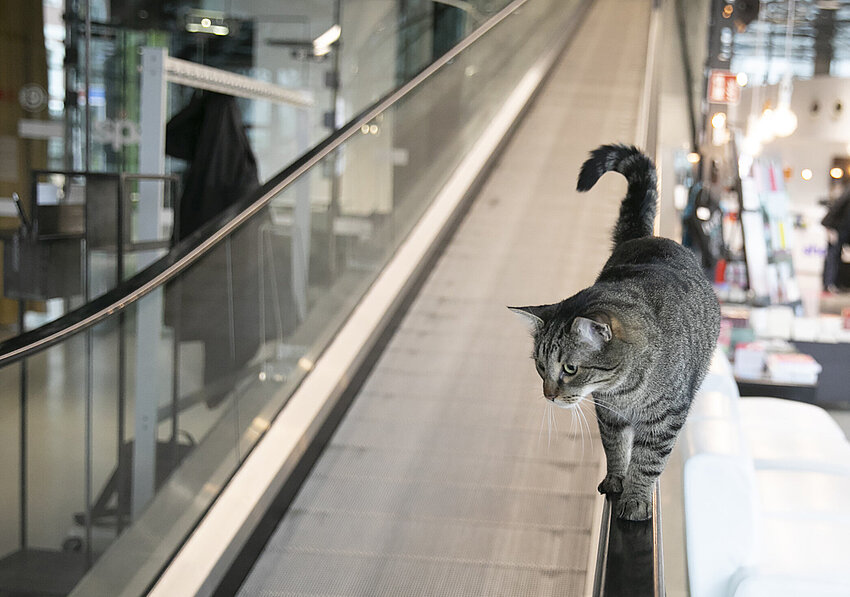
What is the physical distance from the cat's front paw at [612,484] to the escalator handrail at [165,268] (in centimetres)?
150

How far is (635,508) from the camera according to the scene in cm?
193

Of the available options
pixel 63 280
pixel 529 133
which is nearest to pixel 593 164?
pixel 63 280

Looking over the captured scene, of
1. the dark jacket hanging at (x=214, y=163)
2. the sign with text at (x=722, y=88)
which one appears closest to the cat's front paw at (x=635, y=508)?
the dark jacket hanging at (x=214, y=163)

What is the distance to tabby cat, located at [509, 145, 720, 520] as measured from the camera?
170 cm

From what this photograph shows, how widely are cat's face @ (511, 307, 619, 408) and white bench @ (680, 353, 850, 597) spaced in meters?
1.37

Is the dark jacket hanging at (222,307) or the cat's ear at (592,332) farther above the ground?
the cat's ear at (592,332)

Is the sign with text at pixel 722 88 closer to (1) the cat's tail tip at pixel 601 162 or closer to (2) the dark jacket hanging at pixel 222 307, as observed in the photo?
(2) the dark jacket hanging at pixel 222 307

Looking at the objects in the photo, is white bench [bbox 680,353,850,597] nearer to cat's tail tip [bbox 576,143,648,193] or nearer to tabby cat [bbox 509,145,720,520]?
tabby cat [bbox 509,145,720,520]

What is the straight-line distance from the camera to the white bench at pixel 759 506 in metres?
2.96

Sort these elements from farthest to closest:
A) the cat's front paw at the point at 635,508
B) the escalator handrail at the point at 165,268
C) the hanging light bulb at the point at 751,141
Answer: the hanging light bulb at the point at 751,141 < the escalator handrail at the point at 165,268 < the cat's front paw at the point at 635,508

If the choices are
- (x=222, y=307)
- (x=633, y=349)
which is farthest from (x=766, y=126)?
(x=633, y=349)

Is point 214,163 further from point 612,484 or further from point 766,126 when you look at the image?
point 766,126

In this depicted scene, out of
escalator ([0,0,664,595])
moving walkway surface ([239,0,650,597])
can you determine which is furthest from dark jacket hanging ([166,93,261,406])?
moving walkway surface ([239,0,650,597])

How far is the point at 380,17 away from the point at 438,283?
5.04 m
